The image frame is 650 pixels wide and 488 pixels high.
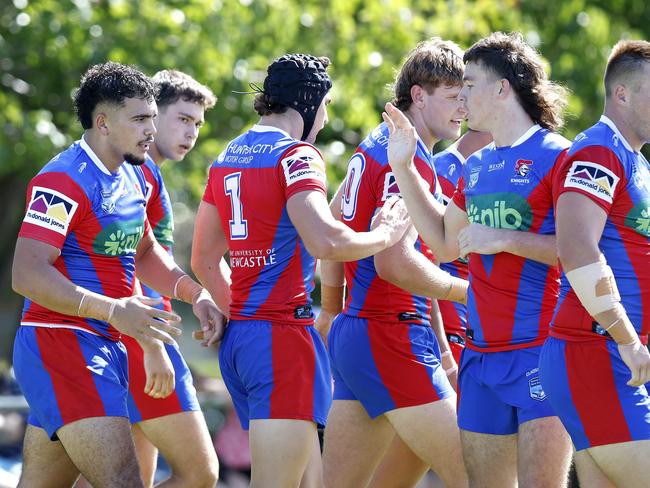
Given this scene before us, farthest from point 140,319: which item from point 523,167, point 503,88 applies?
point 503,88

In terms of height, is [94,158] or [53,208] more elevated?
[94,158]

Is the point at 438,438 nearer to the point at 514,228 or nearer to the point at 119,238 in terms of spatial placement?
the point at 514,228

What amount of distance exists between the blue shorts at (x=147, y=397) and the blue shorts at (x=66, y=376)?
0.59 m

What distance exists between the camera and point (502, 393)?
17.4ft

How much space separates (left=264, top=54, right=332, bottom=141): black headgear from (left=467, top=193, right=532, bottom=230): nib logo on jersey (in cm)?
95

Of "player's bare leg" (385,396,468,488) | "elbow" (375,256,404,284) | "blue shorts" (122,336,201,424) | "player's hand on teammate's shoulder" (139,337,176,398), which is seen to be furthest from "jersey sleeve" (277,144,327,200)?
"blue shorts" (122,336,201,424)

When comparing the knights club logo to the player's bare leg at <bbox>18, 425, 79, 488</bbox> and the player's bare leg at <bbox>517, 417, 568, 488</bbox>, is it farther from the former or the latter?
the player's bare leg at <bbox>18, 425, 79, 488</bbox>

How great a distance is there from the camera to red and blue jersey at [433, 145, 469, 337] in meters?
6.87

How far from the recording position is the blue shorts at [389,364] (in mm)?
5988

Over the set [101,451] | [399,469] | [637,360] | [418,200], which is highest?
[418,200]

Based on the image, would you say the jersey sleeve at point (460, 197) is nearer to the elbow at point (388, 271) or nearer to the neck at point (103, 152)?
the elbow at point (388, 271)

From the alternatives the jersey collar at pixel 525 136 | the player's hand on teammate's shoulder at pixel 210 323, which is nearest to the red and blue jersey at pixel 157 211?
the player's hand on teammate's shoulder at pixel 210 323

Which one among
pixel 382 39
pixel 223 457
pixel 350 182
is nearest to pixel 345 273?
pixel 350 182

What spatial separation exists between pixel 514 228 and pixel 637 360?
0.98m
